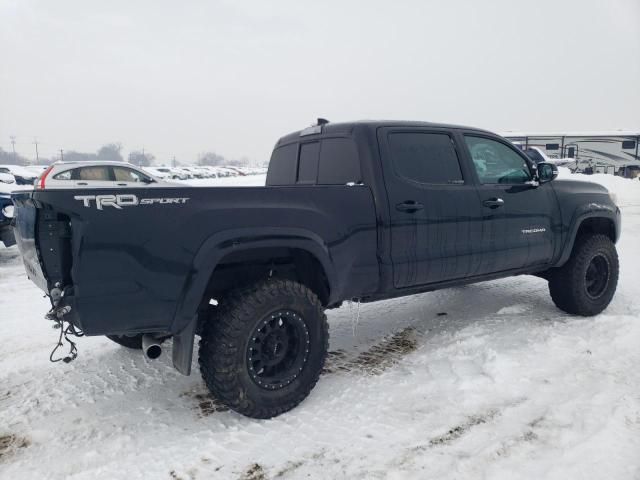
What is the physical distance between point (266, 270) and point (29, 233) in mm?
1402

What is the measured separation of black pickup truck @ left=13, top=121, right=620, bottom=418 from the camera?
2.42 metres

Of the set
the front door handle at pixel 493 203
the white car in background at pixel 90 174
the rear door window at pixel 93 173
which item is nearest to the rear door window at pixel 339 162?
the front door handle at pixel 493 203

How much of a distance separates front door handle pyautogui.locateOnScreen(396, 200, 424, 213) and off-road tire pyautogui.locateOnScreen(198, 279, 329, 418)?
98 centimetres

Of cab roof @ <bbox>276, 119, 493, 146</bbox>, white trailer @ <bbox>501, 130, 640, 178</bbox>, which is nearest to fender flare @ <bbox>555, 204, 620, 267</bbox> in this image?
cab roof @ <bbox>276, 119, 493, 146</bbox>

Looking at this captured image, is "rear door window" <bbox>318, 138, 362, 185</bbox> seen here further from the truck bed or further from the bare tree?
the bare tree

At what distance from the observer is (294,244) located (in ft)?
9.75

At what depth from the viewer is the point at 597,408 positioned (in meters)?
2.88

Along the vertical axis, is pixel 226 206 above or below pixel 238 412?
above

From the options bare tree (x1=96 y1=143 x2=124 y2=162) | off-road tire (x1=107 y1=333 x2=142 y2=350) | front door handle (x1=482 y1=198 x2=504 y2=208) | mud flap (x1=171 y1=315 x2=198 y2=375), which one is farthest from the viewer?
bare tree (x1=96 y1=143 x2=124 y2=162)

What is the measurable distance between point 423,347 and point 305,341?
1404 mm

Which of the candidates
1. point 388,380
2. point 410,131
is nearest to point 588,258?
point 410,131

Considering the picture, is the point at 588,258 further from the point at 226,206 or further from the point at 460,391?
the point at 226,206

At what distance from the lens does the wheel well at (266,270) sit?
3.01 metres

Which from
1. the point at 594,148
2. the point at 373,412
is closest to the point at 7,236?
the point at 373,412
